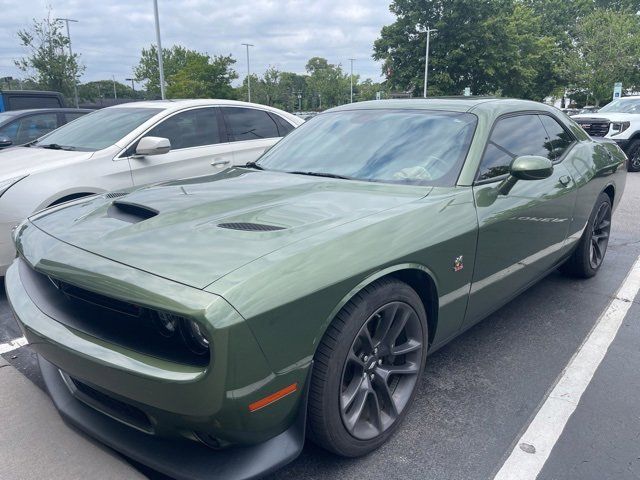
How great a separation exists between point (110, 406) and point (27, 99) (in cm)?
1113

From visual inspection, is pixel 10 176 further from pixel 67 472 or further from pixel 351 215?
pixel 351 215

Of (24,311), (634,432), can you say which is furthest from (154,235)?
(634,432)

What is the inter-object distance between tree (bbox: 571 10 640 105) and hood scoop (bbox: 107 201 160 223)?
33527mm

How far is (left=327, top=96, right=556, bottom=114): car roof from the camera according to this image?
3.15m

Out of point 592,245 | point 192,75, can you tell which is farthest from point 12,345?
point 192,75

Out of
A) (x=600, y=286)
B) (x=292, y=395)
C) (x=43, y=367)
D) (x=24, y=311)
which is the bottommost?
(x=600, y=286)

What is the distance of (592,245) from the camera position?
438cm

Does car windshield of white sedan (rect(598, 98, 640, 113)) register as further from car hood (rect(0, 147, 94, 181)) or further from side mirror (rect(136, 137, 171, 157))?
car hood (rect(0, 147, 94, 181))

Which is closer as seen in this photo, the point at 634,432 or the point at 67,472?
the point at 67,472

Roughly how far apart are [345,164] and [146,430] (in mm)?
1804

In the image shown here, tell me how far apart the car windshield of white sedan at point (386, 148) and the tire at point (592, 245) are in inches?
71.5

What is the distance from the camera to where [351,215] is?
7.29ft

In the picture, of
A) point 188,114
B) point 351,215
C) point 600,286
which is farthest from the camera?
point 188,114

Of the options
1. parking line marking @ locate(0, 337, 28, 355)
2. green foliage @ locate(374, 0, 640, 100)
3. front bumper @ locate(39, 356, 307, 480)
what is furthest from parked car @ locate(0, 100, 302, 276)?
green foliage @ locate(374, 0, 640, 100)
